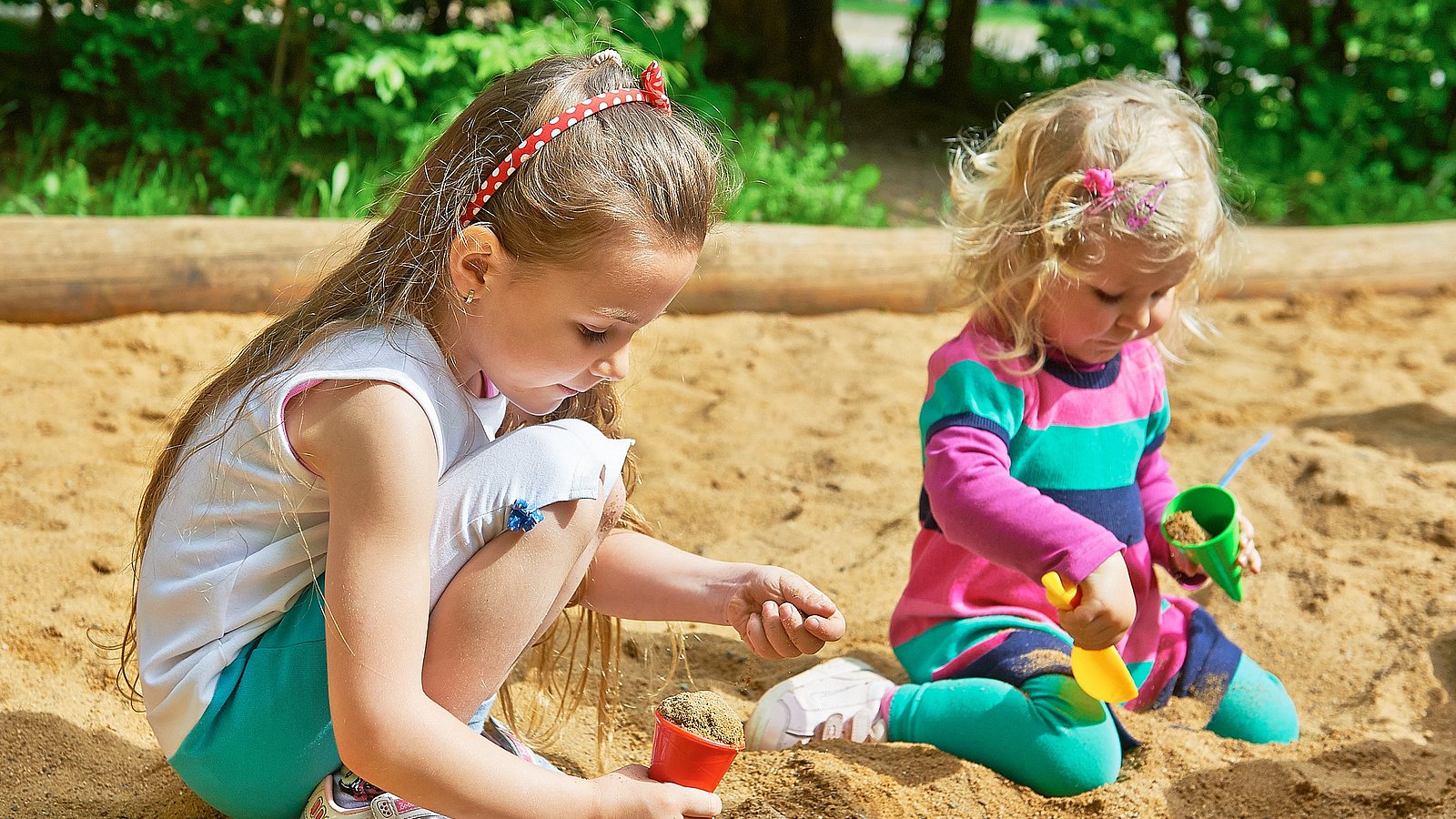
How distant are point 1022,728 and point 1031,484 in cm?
37

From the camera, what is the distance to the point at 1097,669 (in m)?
1.78

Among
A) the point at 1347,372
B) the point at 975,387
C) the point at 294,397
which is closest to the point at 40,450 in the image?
the point at 294,397

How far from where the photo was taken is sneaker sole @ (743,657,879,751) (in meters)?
1.93

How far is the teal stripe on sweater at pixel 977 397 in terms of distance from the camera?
1.92 meters

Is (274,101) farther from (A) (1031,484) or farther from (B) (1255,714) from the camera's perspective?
(B) (1255,714)

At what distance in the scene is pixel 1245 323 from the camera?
430 centimetres

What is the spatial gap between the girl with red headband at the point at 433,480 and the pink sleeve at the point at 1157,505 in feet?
2.84

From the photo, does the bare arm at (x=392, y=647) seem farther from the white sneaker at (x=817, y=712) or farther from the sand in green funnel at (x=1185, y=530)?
the sand in green funnel at (x=1185, y=530)

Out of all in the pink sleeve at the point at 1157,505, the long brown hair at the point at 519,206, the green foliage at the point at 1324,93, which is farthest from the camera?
the green foliage at the point at 1324,93

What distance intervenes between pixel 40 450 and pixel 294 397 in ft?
5.28

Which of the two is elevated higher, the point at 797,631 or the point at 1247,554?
the point at 797,631

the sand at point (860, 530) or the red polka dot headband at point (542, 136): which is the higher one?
the red polka dot headband at point (542, 136)

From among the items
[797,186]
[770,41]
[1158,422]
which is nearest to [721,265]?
[797,186]

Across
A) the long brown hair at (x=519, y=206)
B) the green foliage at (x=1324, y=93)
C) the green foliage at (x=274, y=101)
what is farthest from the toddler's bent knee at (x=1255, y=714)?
the green foliage at (x=1324, y=93)
